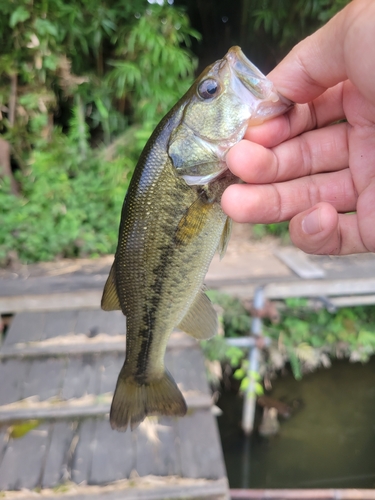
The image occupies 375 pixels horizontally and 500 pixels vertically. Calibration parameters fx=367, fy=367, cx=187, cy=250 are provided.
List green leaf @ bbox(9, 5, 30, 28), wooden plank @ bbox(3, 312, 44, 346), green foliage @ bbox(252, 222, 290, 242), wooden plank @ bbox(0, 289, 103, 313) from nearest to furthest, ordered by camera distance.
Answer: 1. wooden plank @ bbox(3, 312, 44, 346)
2. wooden plank @ bbox(0, 289, 103, 313)
3. green leaf @ bbox(9, 5, 30, 28)
4. green foliage @ bbox(252, 222, 290, 242)

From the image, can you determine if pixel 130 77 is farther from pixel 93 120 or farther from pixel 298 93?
pixel 298 93

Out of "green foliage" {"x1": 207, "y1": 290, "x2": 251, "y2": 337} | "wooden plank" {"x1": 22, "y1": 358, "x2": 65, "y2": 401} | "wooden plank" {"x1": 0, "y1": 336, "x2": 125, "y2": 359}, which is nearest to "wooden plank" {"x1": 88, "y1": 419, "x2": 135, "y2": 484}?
"wooden plank" {"x1": 22, "y1": 358, "x2": 65, "y2": 401}

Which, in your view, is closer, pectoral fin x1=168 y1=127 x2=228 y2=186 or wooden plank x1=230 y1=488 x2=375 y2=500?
pectoral fin x1=168 y1=127 x2=228 y2=186

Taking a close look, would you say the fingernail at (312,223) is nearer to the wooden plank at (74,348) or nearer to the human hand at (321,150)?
the human hand at (321,150)

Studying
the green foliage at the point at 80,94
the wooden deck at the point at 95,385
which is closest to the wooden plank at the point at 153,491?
the wooden deck at the point at 95,385

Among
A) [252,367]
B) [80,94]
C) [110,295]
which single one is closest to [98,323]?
[252,367]

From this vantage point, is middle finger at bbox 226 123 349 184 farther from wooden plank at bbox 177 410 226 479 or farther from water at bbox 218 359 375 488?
water at bbox 218 359 375 488
